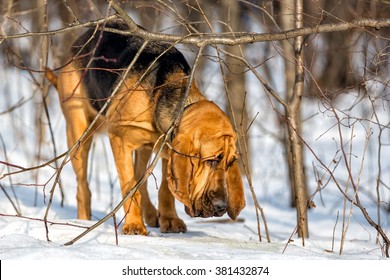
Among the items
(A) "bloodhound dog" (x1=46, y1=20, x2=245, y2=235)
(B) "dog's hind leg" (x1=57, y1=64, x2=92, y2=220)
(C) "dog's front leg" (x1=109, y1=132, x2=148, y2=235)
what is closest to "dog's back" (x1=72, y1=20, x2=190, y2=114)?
(A) "bloodhound dog" (x1=46, y1=20, x2=245, y2=235)

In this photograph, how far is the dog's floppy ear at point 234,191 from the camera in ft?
18.6

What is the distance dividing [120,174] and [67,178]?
494 cm

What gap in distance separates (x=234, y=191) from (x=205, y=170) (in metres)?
0.33

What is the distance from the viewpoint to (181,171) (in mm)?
5539

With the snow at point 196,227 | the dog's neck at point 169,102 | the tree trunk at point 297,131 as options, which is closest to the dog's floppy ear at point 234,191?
the snow at point 196,227

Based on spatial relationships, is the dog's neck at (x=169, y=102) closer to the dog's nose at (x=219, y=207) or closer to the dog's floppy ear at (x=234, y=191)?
the dog's floppy ear at (x=234, y=191)

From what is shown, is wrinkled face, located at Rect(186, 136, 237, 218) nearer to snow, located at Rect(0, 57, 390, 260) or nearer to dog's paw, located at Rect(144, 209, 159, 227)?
snow, located at Rect(0, 57, 390, 260)

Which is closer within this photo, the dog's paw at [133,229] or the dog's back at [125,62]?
the dog's paw at [133,229]

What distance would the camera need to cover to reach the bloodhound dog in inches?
218

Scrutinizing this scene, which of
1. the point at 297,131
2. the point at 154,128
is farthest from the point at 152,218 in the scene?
the point at 297,131

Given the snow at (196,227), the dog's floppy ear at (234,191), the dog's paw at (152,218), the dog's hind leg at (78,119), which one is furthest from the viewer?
the dog's hind leg at (78,119)

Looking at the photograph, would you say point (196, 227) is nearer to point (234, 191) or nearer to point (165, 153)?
point (165, 153)

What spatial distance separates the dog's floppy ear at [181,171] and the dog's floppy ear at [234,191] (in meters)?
0.31

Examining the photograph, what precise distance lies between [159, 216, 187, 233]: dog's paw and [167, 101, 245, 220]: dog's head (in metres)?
1.21
